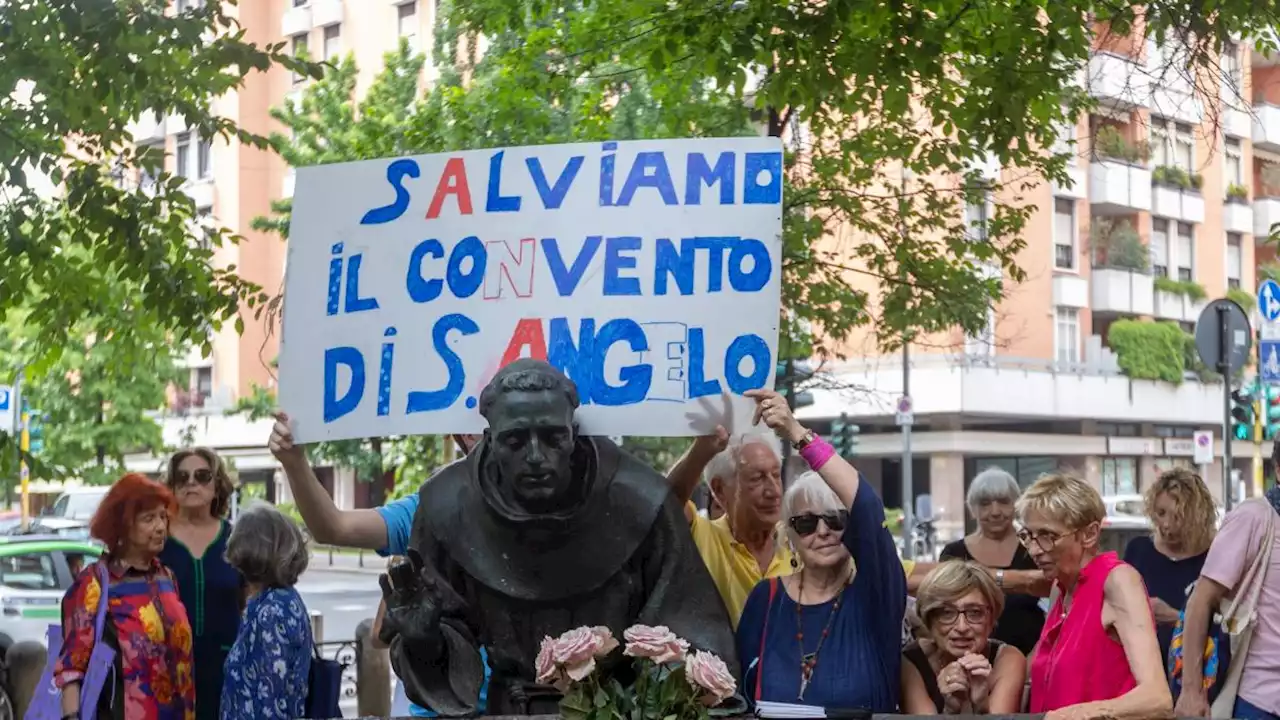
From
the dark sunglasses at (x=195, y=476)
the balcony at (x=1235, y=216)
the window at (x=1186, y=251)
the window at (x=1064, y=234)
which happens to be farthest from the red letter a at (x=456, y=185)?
the balcony at (x=1235, y=216)

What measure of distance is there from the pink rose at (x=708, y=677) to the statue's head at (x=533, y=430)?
1.59ft

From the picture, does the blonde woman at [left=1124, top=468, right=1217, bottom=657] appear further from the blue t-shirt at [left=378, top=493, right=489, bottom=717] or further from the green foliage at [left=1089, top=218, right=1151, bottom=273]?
the green foliage at [left=1089, top=218, right=1151, bottom=273]

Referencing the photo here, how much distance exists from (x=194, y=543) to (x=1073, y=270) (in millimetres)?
37221

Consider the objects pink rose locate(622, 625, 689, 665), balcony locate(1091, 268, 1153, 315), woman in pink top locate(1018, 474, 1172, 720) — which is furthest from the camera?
balcony locate(1091, 268, 1153, 315)

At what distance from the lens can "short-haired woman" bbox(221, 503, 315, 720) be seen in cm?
575

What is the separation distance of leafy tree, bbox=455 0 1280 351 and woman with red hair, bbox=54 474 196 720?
398cm

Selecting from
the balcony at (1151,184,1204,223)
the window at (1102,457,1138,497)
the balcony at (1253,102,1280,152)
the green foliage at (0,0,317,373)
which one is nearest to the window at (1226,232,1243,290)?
the balcony at (1151,184,1204,223)

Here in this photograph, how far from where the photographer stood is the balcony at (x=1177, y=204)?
1683 inches

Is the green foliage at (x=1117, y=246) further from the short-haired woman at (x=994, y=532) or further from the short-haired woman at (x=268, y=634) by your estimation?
the short-haired woman at (x=268, y=634)

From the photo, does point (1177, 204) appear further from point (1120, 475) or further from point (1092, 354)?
point (1120, 475)

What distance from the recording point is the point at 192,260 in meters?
9.85

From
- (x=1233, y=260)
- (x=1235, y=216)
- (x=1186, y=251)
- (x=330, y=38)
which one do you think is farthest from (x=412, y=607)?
(x=330, y=38)

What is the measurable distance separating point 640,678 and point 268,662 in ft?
7.46

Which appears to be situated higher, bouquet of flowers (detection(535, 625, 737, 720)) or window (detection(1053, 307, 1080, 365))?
window (detection(1053, 307, 1080, 365))
